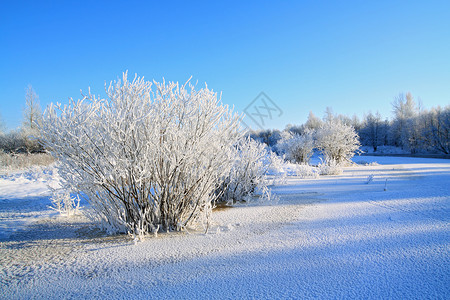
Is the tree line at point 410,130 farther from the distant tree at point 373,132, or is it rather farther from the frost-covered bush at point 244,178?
the frost-covered bush at point 244,178

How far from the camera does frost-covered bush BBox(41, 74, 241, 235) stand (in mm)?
3352

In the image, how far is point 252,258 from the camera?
2.81m

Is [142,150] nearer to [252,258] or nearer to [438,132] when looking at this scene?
[252,258]

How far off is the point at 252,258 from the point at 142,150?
2.04 metres

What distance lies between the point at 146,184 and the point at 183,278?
→ 169cm

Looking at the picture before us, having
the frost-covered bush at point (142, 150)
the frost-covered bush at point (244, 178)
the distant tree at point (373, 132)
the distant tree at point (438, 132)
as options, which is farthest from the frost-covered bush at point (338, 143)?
the distant tree at point (373, 132)

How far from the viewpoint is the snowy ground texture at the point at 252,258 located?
7.18 ft

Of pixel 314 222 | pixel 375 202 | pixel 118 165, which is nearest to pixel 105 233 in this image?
pixel 118 165

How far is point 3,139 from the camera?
2517 centimetres

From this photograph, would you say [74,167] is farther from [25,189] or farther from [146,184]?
[25,189]

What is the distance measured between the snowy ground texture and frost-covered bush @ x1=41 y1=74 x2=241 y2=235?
0.47 m

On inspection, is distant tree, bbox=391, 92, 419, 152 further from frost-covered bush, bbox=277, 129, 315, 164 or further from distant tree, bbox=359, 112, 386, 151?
frost-covered bush, bbox=277, 129, 315, 164

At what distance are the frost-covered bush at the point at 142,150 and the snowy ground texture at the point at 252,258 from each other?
47 centimetres

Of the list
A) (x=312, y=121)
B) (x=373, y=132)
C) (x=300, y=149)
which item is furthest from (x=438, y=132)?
(x=300, y=149)
